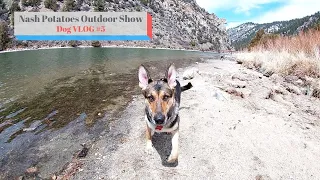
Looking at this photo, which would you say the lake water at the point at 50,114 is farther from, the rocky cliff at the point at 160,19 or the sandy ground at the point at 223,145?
the rocky cliff at the point at 160,19

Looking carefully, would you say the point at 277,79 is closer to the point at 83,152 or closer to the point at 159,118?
the point at 159,118

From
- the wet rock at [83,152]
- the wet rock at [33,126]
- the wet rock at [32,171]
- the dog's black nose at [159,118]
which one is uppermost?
the dog's black nose at [159,118]

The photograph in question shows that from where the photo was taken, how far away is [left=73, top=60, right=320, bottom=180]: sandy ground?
16.2 feet

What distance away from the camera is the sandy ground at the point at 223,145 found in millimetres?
4926

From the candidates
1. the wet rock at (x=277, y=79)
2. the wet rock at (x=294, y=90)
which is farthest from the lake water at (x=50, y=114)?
the wet rock at (x=277, y=79)

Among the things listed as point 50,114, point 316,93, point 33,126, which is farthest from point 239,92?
point 33,126

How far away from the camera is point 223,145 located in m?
5.88

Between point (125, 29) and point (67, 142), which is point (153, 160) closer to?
point (67, 142)

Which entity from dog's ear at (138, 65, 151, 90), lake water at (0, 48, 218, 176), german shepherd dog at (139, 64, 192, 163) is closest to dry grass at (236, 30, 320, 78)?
lake water at (0, 48, 218, 176)

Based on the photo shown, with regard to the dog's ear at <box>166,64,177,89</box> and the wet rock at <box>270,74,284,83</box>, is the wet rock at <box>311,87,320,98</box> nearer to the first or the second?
the wet rock at <box>270,74,284,83</box>

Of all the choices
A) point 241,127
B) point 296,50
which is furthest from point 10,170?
point 296,50

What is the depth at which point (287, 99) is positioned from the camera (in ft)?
31.2

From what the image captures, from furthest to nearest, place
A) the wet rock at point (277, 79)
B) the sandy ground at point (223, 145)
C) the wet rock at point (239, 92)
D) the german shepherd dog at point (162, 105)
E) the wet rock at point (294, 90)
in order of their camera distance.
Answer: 1. the wet rock at point (277, 79)
2. the wet rock at point (294, 90)
3. the wet rock at point (239, 92)
4. the sandy ground at point (223, 145)
5. the german shepherd dog at point (162, 105)

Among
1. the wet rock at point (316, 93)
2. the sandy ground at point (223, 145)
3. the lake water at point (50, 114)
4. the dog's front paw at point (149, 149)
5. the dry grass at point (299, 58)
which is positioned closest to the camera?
the sandy ground at point (223, 145)
